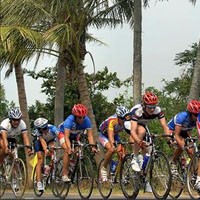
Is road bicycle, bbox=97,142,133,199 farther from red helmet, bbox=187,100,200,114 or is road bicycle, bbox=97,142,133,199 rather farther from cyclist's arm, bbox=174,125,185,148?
red helmet, bbox=187,100,200,114

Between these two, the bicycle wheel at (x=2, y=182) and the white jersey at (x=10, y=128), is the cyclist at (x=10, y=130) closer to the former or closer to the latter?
the white jersey at (x=10, y=128)

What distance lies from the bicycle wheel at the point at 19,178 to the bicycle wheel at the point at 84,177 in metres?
1.23

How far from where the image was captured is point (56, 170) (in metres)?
13.3

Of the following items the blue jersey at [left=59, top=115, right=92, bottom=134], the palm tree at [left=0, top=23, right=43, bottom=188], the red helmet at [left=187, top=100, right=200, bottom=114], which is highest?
the palm tree at [left=0, top=23, right=43, bottom=188]

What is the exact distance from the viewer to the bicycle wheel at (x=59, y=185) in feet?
42.0

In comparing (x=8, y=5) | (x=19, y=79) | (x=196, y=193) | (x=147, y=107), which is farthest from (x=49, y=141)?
(x=19, y=79)

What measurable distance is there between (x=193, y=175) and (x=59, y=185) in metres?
3.65

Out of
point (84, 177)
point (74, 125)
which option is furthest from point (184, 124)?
point (74, 125)

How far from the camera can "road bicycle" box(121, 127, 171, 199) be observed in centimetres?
1045

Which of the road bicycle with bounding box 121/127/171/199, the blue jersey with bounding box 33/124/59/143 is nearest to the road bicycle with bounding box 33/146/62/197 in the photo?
the blue jersey with bounding box 33/124/59/143

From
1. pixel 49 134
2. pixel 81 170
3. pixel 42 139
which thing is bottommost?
pixel 81 170

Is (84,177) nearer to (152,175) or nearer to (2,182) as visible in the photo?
(152,175)

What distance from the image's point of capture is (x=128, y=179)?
11.7 meters

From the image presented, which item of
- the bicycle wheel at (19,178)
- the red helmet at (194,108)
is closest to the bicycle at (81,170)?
the bicycle wheel at (19,178)
